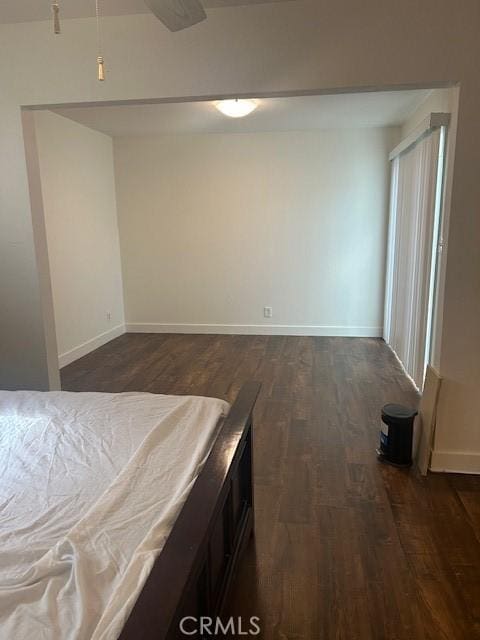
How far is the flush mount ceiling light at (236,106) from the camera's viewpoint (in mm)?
3914

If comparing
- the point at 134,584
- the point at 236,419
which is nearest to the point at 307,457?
the point at 236,419

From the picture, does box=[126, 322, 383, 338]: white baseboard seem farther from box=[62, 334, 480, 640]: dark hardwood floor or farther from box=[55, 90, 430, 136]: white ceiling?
box=[55, 90, 430, 136]: white ceiling

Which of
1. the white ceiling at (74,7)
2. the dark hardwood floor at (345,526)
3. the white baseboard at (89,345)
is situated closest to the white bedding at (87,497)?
the dark hardwood floor at (345,526)

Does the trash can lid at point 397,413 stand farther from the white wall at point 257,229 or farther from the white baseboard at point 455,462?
the white wall at point 257,229

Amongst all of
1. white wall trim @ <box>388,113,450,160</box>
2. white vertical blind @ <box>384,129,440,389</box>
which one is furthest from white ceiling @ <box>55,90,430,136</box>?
white vertical blind @ <box>384,129,440,389</box>

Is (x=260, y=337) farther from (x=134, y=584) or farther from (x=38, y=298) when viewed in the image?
(x=134, y=584)

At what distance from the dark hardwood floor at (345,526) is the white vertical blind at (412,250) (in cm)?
47

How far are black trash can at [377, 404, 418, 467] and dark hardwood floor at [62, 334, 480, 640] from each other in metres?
0.08

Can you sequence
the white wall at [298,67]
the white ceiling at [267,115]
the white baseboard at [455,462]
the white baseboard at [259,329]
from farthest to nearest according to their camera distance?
the white baseboard at [259,329]
the white ceiling at [267,115]
the white baseboard at [455,462]
the white wall at [298,67]

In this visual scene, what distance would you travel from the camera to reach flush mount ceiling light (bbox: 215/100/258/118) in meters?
3.91

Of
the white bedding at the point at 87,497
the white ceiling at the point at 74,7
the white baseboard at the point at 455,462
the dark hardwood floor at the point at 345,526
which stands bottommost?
the dark hardwood floor at the point at 345,526

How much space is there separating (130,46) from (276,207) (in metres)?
3.34

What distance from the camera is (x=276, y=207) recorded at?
18.4ft

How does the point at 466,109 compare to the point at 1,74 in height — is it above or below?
below
